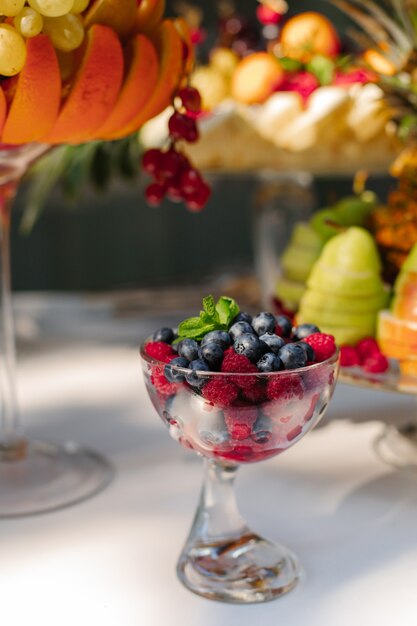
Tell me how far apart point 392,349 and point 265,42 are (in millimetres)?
675

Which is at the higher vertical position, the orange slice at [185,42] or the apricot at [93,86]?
the orange slice at [185,42]

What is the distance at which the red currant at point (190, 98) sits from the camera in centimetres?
63

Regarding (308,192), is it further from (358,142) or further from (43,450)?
(43,450)

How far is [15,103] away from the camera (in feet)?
1.78

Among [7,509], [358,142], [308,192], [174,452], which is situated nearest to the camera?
[7,509]

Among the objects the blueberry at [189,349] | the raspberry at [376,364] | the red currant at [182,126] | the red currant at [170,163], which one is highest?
the red currant at [182,126]

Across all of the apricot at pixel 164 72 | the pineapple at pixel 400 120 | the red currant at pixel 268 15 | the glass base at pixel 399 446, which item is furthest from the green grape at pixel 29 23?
the red currant at pixel 268 15

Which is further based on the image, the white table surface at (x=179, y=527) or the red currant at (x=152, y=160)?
the red currant at (x=152, y=160)

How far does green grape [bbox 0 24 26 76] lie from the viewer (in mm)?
521

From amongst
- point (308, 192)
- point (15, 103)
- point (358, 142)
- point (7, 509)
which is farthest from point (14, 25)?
point (308, 192)

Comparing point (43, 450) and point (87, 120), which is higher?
point (87, 120)

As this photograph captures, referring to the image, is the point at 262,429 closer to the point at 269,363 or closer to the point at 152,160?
the point at 269,363

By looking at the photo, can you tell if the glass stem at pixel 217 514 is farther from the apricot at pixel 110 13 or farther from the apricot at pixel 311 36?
the apricot at pixel 311 36

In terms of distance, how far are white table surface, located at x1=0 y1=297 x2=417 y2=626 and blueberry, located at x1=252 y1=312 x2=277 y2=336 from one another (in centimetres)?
16
